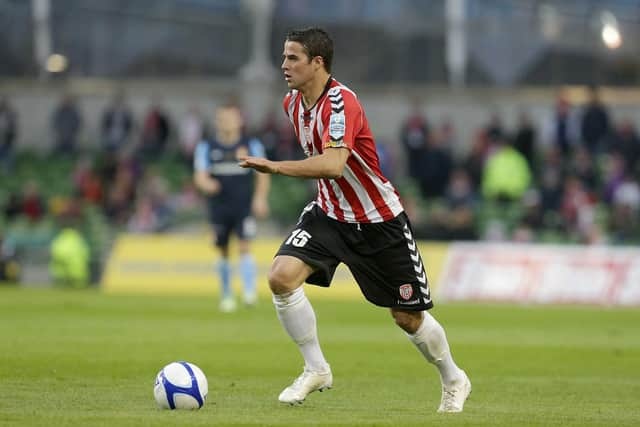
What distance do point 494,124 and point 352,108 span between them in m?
21.3

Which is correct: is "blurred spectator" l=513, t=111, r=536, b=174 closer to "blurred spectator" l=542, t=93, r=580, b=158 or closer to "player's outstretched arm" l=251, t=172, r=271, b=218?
"blurred spectator" l=542, t=93, r=580, b=158

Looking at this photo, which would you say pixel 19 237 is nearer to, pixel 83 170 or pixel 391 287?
pixel 83 170

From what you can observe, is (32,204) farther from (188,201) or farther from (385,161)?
(385,161)

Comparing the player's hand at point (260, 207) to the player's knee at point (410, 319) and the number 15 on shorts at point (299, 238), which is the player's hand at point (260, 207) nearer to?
the number 15 on shorts at point (299, 238)

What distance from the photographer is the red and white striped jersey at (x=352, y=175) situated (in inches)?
346

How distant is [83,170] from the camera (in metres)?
31.0

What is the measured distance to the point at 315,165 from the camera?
8367mm

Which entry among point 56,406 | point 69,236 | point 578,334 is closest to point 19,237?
point 69,236

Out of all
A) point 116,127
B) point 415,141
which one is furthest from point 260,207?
point 116,127

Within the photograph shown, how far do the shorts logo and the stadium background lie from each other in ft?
2.55

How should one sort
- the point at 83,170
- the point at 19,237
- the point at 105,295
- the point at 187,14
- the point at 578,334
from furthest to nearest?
the point at 187,14 → the point at 83,170 → the point at 19,237 → the point at 105,295 → the point at 578,334

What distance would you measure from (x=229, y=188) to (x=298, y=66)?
10.2 metres

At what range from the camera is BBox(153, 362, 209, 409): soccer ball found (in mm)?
Result: 8367

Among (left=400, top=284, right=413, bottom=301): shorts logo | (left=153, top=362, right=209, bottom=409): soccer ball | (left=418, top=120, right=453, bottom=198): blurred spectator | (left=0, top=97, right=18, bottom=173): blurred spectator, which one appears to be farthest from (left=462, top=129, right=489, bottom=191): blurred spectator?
(left=153, top=362, right=209, bottom=409): soccer ball
